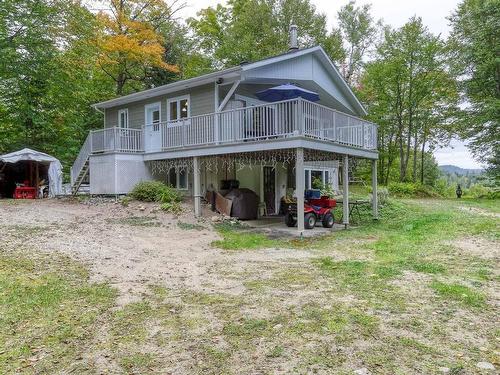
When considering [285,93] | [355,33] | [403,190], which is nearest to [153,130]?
[285,93]

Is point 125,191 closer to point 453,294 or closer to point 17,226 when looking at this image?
point 17,226

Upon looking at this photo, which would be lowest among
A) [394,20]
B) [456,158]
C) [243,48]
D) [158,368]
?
[158,368]

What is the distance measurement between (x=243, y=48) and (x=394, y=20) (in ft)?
40.8

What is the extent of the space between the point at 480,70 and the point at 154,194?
842 inches

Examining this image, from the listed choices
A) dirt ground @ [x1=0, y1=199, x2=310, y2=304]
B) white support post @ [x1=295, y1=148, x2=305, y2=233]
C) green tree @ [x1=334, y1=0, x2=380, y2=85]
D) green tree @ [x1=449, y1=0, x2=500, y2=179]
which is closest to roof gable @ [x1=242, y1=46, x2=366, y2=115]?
white support post @ [x1=295, y1=148, x2=305, y2=233]

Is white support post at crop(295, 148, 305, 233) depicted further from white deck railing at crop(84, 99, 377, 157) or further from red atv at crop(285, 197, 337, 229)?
red atv at crop(285, 197, 337, 229)

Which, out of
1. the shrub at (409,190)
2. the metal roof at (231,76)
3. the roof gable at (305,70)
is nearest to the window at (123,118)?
the metal roof at (231,76)

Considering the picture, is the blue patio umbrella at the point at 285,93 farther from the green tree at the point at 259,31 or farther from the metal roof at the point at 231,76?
the green tree at the point at 259,31

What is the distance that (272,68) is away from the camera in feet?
46.0

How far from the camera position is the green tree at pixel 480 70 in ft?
73.7

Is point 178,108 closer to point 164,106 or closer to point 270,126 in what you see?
point 164,106

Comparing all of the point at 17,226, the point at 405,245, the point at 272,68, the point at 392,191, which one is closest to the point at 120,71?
the point at 272,68

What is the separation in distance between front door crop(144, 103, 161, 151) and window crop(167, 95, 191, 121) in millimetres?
713

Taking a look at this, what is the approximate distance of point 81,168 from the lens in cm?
1711
